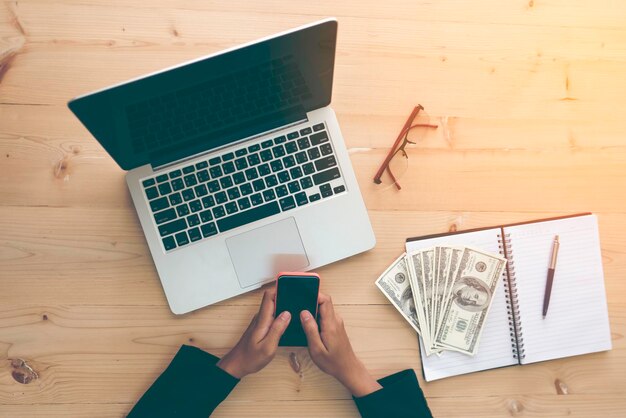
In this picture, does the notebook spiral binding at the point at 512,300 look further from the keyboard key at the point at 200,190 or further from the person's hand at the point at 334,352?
the keyboard key at the point at 200,190

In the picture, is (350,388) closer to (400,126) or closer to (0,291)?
(400,126)

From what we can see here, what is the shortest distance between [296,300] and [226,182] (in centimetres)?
26

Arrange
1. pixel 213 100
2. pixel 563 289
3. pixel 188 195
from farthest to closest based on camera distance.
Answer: pixel 563 289
pixel 188 195
pixel 213 100

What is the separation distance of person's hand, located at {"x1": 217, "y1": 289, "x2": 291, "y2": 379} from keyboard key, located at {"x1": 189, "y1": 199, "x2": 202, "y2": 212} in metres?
0.21

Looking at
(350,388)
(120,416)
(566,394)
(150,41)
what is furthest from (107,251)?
(566,394)

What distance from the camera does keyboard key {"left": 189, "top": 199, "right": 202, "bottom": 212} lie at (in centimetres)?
92

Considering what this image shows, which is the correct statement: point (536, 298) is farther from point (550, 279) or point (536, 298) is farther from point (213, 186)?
point (213, 186)

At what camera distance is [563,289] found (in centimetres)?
102

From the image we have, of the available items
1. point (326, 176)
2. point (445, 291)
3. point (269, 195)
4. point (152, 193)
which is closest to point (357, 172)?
point (326, 176)

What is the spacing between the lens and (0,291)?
3.16ft

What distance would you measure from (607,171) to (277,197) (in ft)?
2.35

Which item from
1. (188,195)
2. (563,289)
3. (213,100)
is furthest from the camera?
(563,289)

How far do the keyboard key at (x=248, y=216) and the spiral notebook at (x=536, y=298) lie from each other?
294mm

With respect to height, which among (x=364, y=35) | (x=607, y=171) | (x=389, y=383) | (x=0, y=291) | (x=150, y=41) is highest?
(x=150, y=41)
